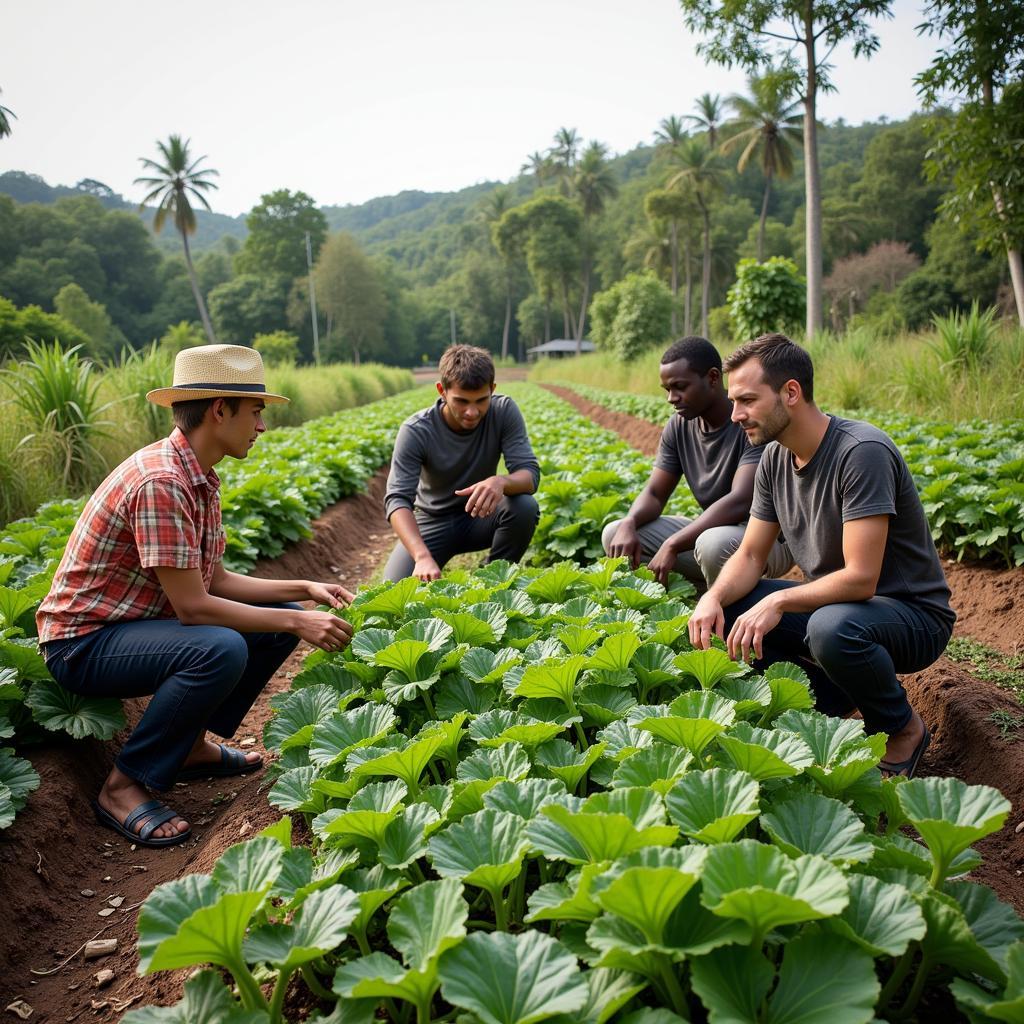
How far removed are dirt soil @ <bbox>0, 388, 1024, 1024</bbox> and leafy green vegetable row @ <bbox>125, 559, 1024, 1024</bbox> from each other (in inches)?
13.6

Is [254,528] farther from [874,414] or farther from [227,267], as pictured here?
[227,267]

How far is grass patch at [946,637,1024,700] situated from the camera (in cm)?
357

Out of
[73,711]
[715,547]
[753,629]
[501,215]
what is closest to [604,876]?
[753,629]

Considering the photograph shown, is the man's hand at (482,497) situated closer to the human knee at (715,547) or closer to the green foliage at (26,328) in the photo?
the human knee at (715,547)

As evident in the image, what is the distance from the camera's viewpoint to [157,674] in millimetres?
2744

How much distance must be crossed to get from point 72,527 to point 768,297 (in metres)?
14.5

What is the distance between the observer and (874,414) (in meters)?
8.62

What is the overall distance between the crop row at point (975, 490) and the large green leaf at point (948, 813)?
3354 millimetres

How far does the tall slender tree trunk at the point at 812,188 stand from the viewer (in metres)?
15.2

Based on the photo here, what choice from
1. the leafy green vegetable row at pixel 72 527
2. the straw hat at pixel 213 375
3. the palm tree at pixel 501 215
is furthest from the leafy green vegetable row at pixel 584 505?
the palm tree at pixel 501 215

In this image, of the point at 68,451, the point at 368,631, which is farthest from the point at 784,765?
the point at 68,451

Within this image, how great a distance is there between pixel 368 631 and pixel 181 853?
101cm

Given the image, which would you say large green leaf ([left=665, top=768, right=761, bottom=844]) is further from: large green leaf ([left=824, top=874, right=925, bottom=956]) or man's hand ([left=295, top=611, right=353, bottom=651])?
man's hand ([left=295, top=611, right=353, bottom=651])

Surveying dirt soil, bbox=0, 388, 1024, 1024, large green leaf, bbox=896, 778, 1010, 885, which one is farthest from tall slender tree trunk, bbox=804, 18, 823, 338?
large green leaf, bbox=896, 778, 1010, 885
